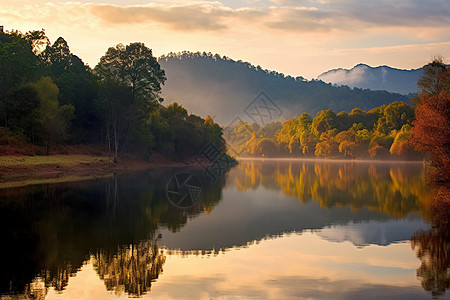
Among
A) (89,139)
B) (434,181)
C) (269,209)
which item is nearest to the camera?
(269,209)

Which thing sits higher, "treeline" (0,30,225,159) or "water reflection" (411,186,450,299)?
"treeline" (0,30,225,159)

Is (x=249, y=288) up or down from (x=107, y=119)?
down

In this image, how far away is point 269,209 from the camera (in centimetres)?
3103

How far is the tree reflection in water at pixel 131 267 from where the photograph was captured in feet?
43.2

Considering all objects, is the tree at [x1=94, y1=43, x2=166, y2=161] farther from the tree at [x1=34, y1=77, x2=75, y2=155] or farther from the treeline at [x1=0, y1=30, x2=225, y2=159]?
the tree at [x1=34, y1=77, x2=75, y2=155]

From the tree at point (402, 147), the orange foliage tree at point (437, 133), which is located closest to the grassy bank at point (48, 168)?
the orange foliage tree at point (437, 133)

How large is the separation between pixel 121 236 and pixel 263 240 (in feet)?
20.4

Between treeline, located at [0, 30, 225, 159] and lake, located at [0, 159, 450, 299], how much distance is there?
121 ft

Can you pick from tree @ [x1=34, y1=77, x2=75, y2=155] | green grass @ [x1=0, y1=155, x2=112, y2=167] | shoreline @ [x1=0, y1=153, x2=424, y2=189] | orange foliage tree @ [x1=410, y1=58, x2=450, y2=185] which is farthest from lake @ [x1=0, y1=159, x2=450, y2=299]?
tree @ [x1=34, y1=77, x2=75, y2=155]

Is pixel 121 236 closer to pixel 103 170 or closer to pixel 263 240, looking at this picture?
pixel 263 240

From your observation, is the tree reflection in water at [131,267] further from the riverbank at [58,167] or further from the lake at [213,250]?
the riverbank at [58,167]

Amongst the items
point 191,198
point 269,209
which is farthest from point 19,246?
point 191,198

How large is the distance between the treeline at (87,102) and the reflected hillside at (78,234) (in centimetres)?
3310

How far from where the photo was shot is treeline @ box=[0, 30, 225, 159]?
6694 cm
